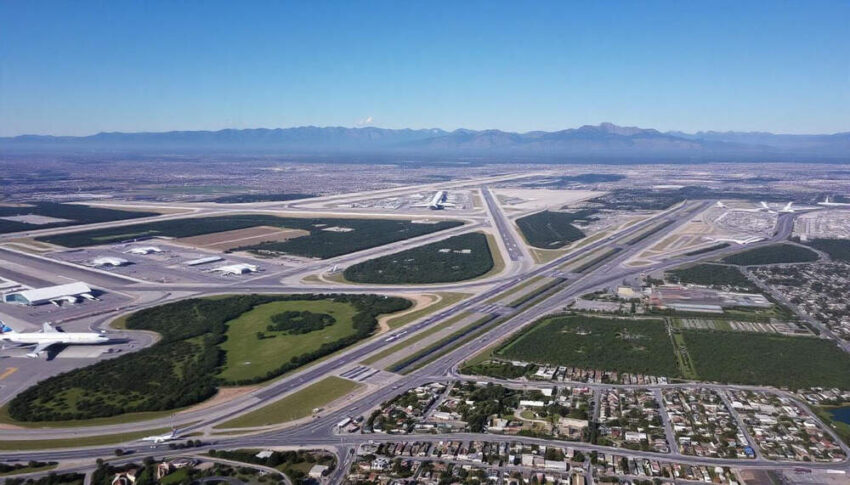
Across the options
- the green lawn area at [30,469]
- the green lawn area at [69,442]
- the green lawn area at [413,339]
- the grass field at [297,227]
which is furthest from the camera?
the grass field at [297,227]

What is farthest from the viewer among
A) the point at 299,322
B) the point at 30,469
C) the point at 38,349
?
the point at 299,322

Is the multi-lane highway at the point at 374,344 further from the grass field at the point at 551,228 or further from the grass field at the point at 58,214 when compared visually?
the grass field at the point at 58,214

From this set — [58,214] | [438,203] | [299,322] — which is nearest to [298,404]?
[299,322]

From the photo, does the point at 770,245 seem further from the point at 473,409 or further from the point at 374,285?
the point at 473,409

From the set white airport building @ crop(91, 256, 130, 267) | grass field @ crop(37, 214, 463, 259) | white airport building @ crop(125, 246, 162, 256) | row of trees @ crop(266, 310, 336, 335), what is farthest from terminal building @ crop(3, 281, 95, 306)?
grass field @ crop(37, 214, 463, 259)

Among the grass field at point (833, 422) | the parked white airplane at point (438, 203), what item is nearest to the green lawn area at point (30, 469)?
the grass field at point (833, 422)

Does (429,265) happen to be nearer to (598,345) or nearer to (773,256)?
(598,345)

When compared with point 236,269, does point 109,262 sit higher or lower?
higher
